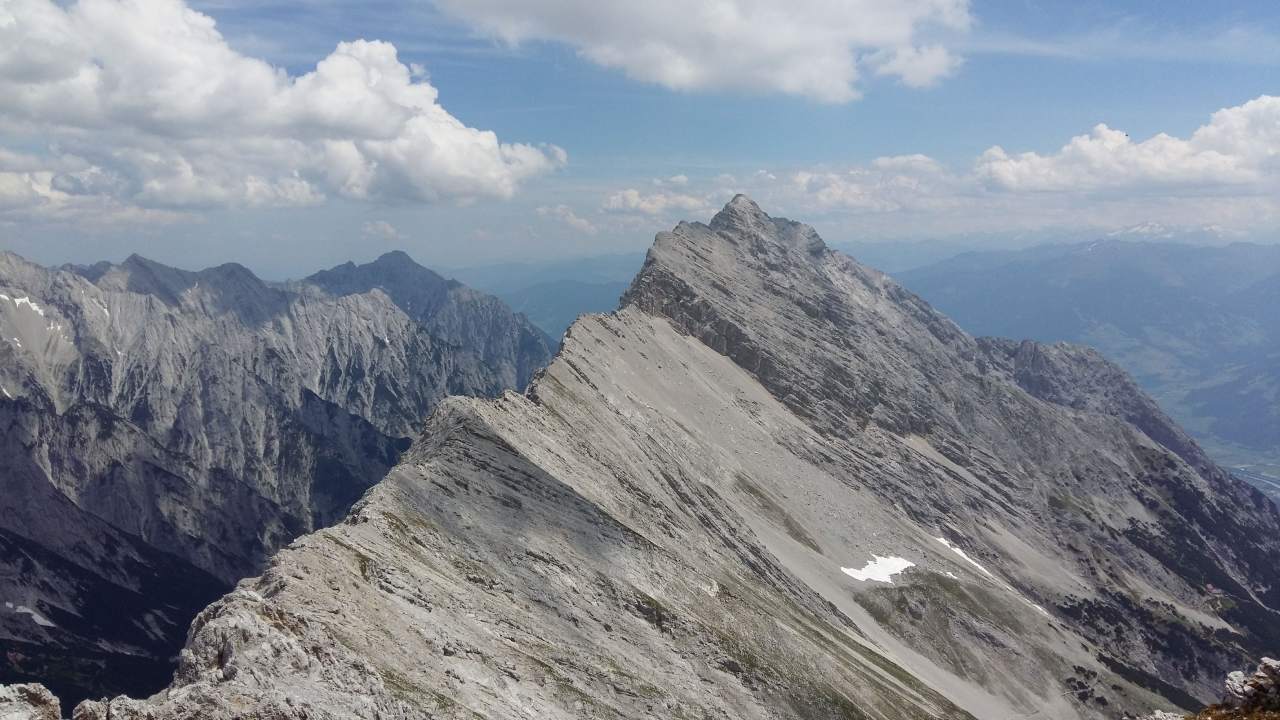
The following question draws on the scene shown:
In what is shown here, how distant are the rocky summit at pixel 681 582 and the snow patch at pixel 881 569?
69cm

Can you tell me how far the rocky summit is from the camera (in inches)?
1965

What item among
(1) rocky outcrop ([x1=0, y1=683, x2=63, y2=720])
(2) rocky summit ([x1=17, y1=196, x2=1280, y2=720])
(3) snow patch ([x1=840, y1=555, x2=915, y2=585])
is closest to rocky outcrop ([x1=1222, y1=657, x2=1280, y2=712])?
(2) rocky summit ([x1=17, y1=196, x2=1280, y2=720])

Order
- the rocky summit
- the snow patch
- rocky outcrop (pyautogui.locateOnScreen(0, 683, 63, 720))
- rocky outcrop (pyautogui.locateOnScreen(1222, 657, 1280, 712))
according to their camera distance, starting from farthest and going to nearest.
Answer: the snow patch → the rocky summit → rocky outcrop (pyautogui.locateOnScreen(0, 683, 63, 720)) → rocky outcrop (pyautogui.locateOnScreen(1222, 657, 1280, 712))

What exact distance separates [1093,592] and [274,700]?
192m

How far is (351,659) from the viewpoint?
4522cm

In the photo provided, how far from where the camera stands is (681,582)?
8631cm

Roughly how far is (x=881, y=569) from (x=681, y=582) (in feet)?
235

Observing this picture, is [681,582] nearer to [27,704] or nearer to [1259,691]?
[1259,691]

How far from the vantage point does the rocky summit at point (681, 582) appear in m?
49.9

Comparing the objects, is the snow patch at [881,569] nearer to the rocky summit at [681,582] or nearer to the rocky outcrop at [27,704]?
the rocky summit at [681,582]

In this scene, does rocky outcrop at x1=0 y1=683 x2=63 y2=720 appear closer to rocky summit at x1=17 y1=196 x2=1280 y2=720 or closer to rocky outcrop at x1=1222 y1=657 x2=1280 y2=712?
rocky summit at x1=17 y1=196 x2=1280 y2=720

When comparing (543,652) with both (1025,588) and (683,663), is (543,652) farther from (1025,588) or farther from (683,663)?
(1025,588)

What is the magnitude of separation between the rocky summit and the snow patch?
688 millimetres

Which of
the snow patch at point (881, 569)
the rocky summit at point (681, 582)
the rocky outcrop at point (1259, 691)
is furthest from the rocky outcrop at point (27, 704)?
the snow patch at point (881, 569)
